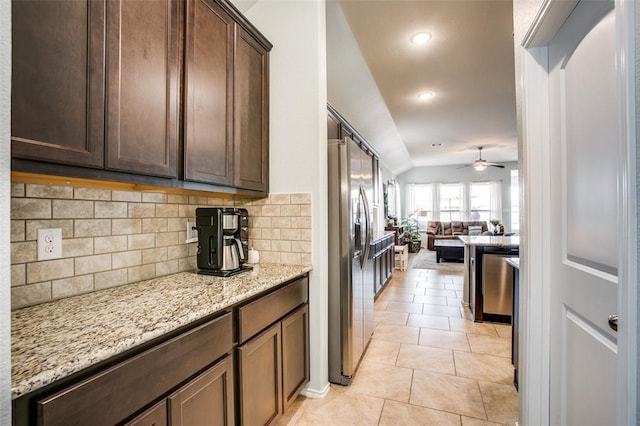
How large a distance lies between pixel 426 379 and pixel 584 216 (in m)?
1.70

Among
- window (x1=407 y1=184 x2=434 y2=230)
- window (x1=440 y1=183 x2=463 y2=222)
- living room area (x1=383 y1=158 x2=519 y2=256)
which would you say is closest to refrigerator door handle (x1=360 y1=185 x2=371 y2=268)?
living room area (x1=383 y1=158 x2=519 y2=256)

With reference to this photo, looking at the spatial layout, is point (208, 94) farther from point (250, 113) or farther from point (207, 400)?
point (207, 400)

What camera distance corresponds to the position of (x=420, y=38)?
9.51ft

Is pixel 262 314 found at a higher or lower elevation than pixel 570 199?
lower

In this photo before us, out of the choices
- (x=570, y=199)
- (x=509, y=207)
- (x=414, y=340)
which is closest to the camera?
(x=570, y=199)

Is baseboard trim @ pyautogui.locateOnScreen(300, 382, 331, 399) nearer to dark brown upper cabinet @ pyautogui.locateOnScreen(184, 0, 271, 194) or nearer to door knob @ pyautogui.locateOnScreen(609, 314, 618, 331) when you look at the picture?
dark brown upper cabinet @ pyautogui.locateOnScreen(184, 0, 271, 194)

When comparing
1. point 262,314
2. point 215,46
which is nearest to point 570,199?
point 262,314

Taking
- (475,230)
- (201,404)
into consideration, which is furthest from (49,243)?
(475,230)

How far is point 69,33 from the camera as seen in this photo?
1.03 meters

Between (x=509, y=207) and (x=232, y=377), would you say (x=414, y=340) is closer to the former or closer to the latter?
(x=232, y=377)

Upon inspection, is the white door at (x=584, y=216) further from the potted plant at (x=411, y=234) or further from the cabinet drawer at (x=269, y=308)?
the potted plant at (x=411, y=234)

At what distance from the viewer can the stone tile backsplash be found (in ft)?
3.87

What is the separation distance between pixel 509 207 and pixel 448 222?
1.91 m

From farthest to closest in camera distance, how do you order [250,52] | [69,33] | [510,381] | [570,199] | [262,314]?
[510,381] → [250,52] → [262,314] → [570,199] → [69,33]
